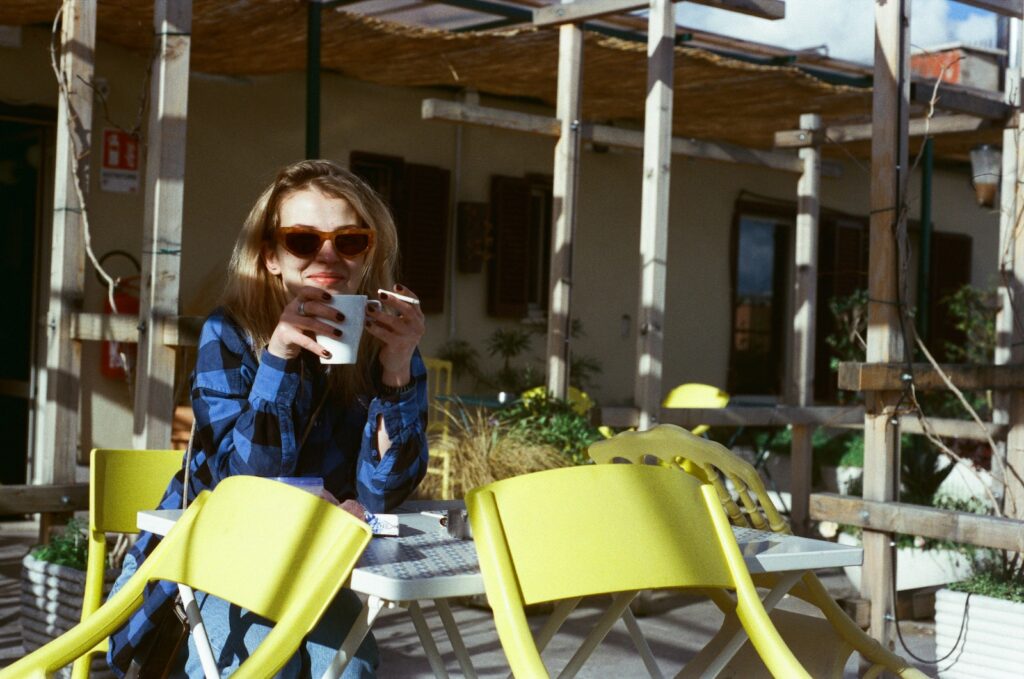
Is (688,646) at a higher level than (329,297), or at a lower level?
lower

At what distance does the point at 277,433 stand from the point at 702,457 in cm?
88

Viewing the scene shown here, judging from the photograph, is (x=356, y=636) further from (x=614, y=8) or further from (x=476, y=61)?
(x=476, y=61)

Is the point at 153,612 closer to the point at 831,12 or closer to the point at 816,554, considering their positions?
the point at 816,554

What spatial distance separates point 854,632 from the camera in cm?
240

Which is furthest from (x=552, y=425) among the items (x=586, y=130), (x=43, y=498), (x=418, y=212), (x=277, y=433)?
(x=277, y=433)

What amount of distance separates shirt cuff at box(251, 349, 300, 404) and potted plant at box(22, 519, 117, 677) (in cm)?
156

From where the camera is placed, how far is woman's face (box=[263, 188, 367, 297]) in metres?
2.54

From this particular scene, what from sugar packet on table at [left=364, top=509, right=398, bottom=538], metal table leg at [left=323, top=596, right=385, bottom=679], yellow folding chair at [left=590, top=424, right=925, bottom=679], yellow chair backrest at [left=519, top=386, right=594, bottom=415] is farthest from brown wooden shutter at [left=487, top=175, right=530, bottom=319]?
metal table leg at [left=323, top=596, right=385, bottom=679]

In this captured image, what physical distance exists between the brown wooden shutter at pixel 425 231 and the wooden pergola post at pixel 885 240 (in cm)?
433

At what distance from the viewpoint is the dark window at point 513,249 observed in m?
8.98

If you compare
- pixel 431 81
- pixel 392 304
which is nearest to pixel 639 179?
pixel 431 81

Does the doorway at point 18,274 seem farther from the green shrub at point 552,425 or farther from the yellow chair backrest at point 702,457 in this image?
the yellow chair backrest at point 702,457

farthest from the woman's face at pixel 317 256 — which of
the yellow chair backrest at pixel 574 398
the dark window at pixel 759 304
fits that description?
the dark window at pixel 759 304

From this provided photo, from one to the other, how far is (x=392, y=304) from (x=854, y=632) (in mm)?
991
